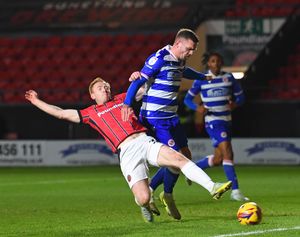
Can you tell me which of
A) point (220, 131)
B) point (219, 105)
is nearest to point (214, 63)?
point (219, 105)

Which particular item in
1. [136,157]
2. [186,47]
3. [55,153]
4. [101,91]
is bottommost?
[55,153]

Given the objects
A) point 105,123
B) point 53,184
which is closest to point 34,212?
point 105,123

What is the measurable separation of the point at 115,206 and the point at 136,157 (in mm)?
3062

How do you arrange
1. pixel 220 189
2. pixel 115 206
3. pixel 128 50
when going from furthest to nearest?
pixel 128 50, pixel 115 206, pixel 220 189

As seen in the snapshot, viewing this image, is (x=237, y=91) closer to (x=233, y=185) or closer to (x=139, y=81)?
(x=233, y=185)

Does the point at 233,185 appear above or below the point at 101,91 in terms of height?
below

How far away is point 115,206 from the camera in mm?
13438

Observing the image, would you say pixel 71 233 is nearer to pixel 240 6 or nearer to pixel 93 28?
pixel 240 6

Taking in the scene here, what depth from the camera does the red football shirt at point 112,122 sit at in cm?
1067

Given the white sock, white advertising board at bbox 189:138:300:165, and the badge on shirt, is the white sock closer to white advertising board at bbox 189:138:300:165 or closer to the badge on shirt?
the badge on shirt

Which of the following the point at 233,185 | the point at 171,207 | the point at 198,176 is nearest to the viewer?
the point at 198,176

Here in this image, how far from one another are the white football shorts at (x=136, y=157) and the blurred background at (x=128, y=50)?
15.2 meters

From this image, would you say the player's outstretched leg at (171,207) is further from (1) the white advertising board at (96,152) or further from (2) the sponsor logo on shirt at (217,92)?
(1) the white advertising board at (96,152)

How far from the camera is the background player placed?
405 inches
